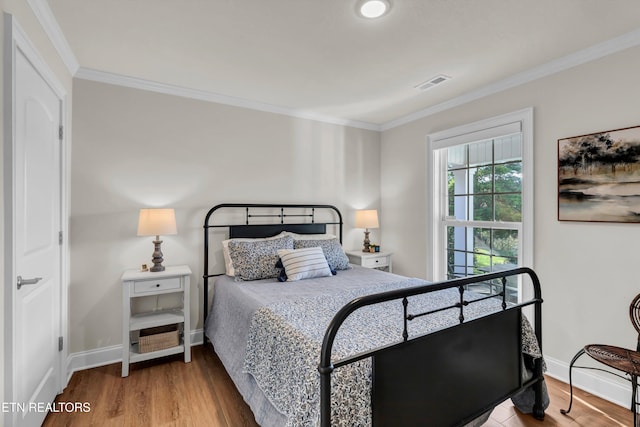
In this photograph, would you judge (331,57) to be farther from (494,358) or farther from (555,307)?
(555,307)

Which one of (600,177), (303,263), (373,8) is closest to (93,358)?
(303,263)

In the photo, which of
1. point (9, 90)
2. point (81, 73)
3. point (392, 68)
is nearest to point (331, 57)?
point (392, 68)

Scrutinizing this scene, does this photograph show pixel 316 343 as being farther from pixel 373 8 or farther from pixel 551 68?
pixel 551 68

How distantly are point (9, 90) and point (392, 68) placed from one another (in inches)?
96.3

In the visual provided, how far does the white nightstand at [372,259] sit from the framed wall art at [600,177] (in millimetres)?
1884

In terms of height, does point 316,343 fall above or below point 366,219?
below

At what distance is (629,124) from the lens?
2.12 m

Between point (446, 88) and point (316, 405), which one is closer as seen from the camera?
point (316, 405)

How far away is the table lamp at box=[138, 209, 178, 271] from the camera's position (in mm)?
2619

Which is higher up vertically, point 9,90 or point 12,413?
point 9,90

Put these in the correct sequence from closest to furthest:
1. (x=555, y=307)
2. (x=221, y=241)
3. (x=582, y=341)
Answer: (x=582, y=341) → (x=555, y=307) → (x=221, y=241)

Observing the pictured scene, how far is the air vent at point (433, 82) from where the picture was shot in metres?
2.77

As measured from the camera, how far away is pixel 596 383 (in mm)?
2254

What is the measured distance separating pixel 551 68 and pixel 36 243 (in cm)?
384
